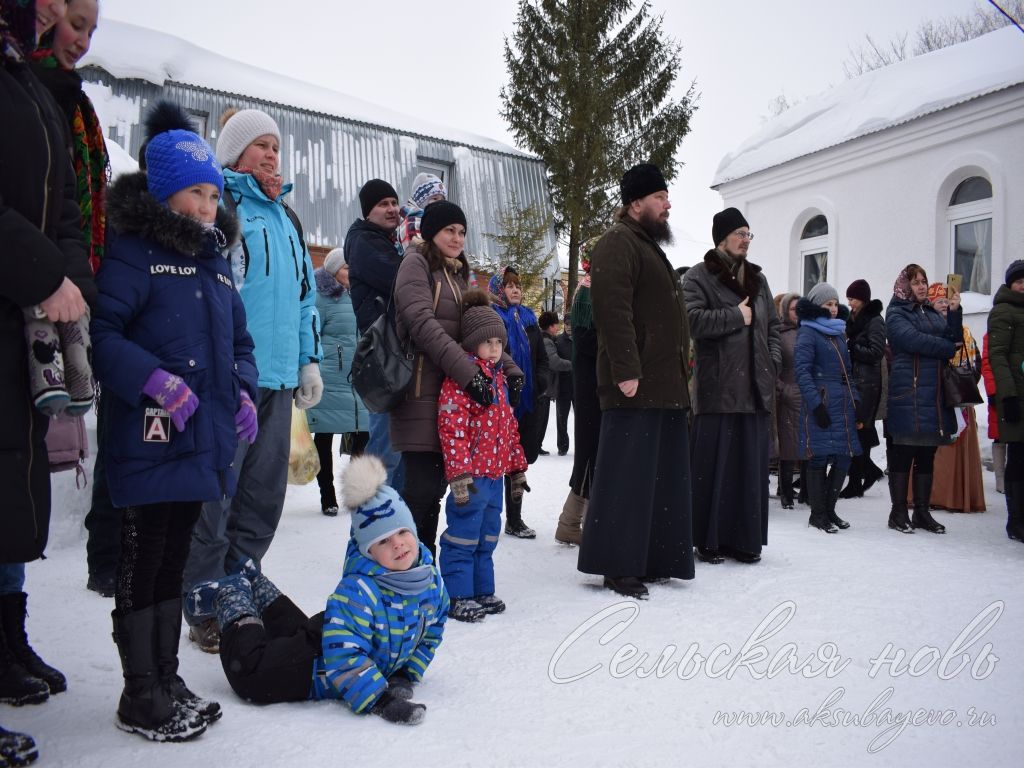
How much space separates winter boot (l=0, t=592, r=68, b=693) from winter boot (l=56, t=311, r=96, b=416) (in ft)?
2.86

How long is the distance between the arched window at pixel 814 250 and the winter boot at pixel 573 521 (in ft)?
32.4

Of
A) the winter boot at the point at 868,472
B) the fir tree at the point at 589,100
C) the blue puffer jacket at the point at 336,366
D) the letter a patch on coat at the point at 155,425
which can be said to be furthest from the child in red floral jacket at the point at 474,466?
the fir tree at the point at 589,100

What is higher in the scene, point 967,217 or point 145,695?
point 967,217

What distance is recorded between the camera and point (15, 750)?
214cm

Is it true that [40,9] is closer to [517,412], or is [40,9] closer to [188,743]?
[188,743]

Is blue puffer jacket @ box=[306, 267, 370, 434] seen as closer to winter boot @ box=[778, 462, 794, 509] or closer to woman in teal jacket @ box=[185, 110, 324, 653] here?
woman in teal jacket @ box=[185, 110, 324, 653]

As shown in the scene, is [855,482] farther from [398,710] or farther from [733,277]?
[398,710]

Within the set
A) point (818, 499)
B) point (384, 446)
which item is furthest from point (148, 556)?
point (818, 499)

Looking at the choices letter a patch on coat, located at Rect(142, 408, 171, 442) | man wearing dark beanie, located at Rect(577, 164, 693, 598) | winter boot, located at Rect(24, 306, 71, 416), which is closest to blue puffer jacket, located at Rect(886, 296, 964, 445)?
man wearing dark beanie, located at Rect(577, 164, 693, 598)

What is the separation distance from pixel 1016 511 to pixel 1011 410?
0.73 meters

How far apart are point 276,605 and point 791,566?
3.27 meters

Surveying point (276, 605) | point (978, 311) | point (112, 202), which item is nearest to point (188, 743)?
point (276, 605)

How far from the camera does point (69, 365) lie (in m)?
2.19

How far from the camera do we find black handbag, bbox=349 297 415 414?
3869mm
